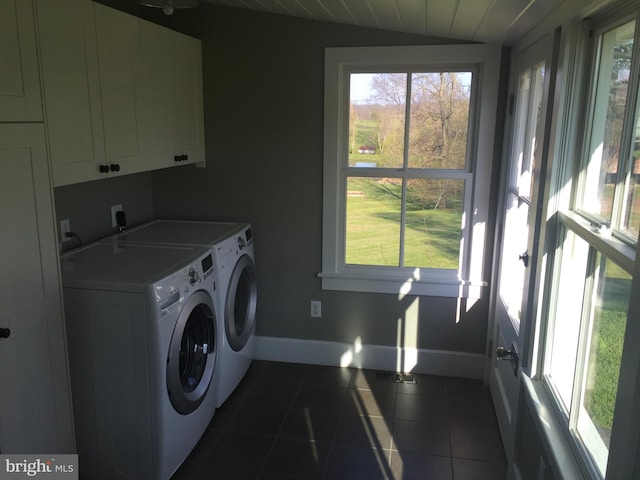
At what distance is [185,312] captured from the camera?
228 centimetres

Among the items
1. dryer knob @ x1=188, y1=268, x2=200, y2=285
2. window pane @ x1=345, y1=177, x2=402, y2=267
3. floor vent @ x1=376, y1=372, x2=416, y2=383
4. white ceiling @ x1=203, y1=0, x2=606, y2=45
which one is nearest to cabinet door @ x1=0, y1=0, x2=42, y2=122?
dryer knob @ x1=188, y1=268, x2=200, y2=285

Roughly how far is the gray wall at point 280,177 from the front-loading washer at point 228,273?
0.55 feet

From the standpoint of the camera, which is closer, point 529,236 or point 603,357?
point 603,357

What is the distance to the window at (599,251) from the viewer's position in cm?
134

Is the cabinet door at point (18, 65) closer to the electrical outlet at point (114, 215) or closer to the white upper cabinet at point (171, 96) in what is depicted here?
the white upper cabinet at point (171, 96)

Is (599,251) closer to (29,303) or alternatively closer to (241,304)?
(29,303)

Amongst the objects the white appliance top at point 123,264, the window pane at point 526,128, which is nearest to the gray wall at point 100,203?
the white appliance top at point 123,264

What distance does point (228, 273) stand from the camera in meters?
2.85

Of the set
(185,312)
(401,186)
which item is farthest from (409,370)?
(185,312)

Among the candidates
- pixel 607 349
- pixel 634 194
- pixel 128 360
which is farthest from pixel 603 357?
pixel 128 360

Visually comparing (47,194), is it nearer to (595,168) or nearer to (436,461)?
(595,168)

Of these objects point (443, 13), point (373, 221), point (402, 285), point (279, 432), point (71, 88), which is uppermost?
point (443, 13)

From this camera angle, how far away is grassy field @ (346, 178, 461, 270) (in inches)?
127

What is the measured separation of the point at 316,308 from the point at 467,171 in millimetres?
1302
